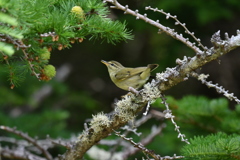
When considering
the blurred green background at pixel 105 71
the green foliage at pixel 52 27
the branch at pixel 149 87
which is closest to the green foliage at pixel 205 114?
the blurred green background at pixel 105 71

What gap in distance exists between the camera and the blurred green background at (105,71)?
6.32 m

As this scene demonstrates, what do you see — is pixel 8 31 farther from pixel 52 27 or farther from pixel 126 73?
pixel 126 73

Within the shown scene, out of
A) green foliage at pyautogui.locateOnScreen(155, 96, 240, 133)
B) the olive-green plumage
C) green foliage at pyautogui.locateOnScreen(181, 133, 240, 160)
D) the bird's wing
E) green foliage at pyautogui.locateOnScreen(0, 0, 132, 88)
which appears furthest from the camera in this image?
the bird's wing

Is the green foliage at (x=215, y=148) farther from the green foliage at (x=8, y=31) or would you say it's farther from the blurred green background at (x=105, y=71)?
the blurred green background at (x=105, y=71)

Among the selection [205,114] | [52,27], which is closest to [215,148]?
[52,27]

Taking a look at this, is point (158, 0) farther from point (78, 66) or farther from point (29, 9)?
point (29, 9)

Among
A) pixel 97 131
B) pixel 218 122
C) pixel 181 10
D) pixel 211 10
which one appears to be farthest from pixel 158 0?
pixel 97 131

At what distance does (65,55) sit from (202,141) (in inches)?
261

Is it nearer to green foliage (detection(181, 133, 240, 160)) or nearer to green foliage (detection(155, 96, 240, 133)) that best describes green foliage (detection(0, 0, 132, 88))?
green foliage (detection(181, 133, 240, 160))

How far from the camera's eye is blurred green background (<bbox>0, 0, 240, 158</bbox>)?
6.32 metres

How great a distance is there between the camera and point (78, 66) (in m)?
9.38

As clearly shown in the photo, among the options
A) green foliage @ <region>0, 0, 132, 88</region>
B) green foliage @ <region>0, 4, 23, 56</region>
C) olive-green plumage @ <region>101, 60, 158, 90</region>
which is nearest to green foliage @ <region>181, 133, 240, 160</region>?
green foliage @ <region>0, 0, 132, 88</region>

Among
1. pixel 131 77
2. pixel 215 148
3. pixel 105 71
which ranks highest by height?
pixel 105 71

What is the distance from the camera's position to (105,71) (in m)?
8.98
